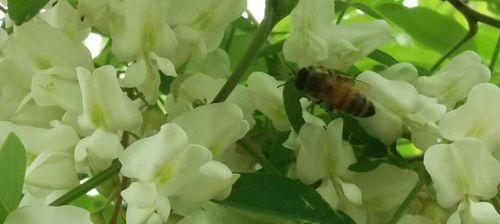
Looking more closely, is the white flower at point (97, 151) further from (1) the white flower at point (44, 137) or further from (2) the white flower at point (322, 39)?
(2) the white flower at point (322, 39)

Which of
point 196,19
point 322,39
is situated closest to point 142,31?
point 196,19

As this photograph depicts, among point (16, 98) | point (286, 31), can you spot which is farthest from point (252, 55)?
point (286, 31)

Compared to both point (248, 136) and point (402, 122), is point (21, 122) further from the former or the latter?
point (402, 122)

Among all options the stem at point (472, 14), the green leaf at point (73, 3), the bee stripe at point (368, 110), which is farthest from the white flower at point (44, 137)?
Answer: the stem at point (472, 14)

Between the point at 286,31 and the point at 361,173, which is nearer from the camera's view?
the point at 361,173

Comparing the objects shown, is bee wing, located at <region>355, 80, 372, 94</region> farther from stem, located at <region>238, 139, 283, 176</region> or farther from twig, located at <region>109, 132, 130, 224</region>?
twig, located at <region>109, 132, 130, 224</region>

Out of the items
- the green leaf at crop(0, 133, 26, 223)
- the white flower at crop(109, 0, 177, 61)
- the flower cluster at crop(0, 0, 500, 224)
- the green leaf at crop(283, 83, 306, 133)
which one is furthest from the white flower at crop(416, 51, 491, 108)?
the green leaf at crop(0, 133, 26, 223)

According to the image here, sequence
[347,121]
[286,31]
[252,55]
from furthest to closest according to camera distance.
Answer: [286,31] → [347,121] → [252,55]
